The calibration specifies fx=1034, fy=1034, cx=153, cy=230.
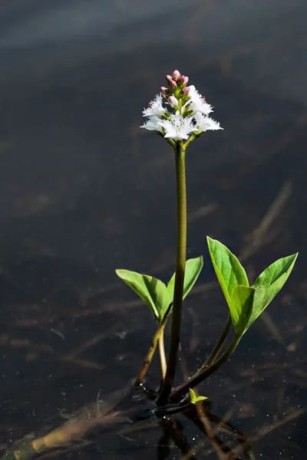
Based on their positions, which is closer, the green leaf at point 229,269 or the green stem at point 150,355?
the green leaf at point 229,269

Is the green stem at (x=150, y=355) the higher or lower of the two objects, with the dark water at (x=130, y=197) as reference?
lower

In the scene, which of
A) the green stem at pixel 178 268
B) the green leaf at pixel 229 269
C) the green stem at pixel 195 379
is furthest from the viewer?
the green stem at pixel 195 379

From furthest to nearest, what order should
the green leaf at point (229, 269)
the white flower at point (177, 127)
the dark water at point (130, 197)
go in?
the dark water at point (130, 197)
the green leaf at point (229, 269)
the white flower at point (177, 127)

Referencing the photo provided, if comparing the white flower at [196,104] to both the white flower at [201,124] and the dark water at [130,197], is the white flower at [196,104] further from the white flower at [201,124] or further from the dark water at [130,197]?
the dark water at [130,197]

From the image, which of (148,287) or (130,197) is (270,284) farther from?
(130,197)

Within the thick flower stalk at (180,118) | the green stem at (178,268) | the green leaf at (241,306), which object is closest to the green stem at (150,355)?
the green stem at (178,268)

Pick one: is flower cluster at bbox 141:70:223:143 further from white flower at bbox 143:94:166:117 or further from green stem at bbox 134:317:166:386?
green stem at bbox 134:317:166:386

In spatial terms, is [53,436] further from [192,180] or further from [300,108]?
[300,108]

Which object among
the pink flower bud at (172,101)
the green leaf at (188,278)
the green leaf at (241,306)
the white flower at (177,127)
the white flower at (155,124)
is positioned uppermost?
the pink flower bud at (172,101)

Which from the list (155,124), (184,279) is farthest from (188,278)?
(155,124)
